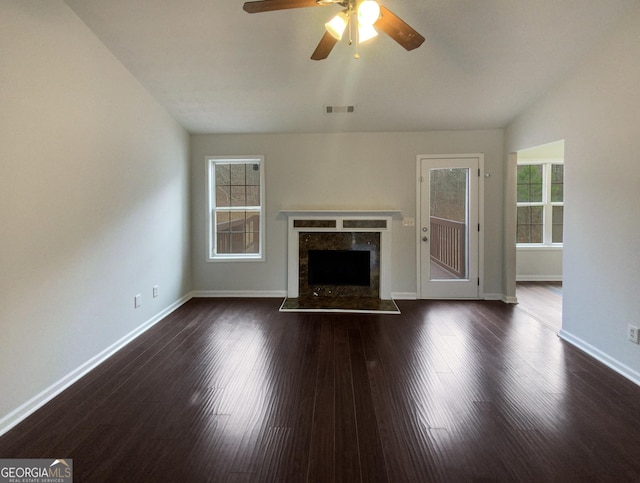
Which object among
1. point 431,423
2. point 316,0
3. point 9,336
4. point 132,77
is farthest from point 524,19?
point 9,336

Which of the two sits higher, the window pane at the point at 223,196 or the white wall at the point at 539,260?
the window pane at the point at 223,196

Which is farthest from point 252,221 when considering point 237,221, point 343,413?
point 343,413

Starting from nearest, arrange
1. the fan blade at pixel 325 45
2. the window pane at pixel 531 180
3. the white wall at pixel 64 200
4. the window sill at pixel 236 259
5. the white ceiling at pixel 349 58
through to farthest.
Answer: the white wall at pixel 64 200
the fan blade at pixel 325 45
the white ceiling at pixel 349 58
the window sill at pixel 236 259
the window pane at pixel 531 180

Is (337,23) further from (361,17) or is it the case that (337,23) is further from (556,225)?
(556,225)

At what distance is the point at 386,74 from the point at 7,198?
3.25m

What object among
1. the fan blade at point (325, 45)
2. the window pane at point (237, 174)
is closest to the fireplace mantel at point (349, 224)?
the window pane at point (237, 174)

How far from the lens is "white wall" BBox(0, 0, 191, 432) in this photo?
196 centimetres

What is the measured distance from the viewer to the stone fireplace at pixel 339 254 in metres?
4.61

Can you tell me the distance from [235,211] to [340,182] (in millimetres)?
1631

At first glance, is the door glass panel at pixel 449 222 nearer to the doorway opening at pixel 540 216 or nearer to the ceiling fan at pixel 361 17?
the doorway opening at pixel 540 216

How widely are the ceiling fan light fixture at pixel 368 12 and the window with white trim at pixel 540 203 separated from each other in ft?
17.3

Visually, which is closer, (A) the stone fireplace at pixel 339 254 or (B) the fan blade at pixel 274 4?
(B) the fan blade at pixel 274 4

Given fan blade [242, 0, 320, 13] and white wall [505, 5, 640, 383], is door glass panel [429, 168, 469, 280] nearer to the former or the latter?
white wall [505, 5, 640, 383]

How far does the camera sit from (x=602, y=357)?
2.71 meters
